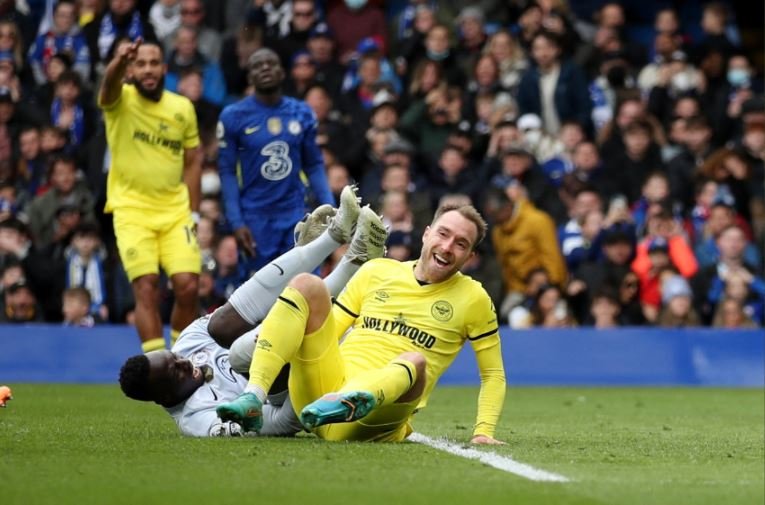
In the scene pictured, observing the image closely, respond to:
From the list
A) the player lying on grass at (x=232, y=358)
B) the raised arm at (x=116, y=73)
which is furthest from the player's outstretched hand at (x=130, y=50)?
the player lying on grass at (x=232, y=358)

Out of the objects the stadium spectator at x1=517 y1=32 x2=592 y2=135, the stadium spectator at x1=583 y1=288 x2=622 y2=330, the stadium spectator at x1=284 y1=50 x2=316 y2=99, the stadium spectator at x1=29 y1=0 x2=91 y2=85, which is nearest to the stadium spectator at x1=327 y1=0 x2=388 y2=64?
the stadium spectator at x1=284 y1=50 x2=316 y2=99

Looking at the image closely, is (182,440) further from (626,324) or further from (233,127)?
(626,324)

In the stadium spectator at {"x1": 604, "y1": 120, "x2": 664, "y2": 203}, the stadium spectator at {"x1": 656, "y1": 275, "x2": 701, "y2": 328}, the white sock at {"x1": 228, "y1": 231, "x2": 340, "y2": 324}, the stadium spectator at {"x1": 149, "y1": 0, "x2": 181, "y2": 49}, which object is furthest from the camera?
the stadium spectator at {"x1": 149, "y1": 0, "x2": 181, "y2": 49}

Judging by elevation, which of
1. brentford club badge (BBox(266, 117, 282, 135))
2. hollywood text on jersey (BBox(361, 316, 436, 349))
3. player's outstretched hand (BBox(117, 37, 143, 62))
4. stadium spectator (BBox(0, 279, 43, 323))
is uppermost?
player's outstretched hand (BBox(117, 37, 143, 62))

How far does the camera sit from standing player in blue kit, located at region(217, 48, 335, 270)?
1291 cm

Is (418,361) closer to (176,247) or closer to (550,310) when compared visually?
(176,247)

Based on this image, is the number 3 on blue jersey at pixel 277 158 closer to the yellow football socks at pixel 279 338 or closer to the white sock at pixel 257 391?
the yellow football socks at pixel 279 338

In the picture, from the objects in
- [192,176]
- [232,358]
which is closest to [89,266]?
[192,176]

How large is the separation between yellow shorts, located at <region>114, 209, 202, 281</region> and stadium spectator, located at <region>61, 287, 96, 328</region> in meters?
3.75

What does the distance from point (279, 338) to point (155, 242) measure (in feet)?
16.7

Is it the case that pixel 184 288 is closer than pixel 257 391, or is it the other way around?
pixel 257 391

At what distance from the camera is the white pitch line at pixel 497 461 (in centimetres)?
705

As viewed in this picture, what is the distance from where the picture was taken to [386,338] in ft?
27.6

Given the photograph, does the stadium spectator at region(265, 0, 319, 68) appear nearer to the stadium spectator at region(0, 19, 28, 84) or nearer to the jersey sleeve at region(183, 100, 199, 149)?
the stadium spectator at region(0, 19, 28, 84)
